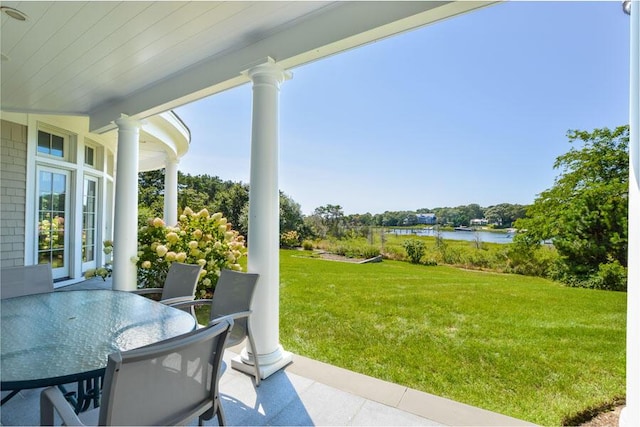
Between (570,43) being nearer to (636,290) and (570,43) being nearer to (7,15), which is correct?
(636,290)

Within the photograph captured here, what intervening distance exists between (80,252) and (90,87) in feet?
11.4

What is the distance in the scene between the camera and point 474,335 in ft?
13.1

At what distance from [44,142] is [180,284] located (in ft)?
14.6

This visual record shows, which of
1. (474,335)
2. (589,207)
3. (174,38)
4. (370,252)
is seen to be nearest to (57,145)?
(174,38)

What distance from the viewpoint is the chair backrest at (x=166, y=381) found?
99cm

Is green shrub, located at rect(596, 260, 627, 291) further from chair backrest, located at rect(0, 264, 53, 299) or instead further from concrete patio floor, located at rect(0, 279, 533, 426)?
chair backrest, located at rect(0, 264, 53, 299)

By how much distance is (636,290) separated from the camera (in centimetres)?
140

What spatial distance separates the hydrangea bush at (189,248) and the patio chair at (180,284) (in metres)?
1.19

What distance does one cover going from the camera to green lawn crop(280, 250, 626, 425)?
2.63 meters

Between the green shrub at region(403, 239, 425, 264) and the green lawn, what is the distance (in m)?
0.75

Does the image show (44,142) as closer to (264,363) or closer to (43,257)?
(43,257)

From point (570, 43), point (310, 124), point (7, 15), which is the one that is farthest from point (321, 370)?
point (310, 124)

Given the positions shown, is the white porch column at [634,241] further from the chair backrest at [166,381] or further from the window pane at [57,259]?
the window pane at [57,259]

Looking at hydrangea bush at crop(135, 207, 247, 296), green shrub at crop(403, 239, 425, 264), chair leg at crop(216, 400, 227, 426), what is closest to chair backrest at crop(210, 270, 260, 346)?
chair leg at crop(216, 400, 227, 426)
